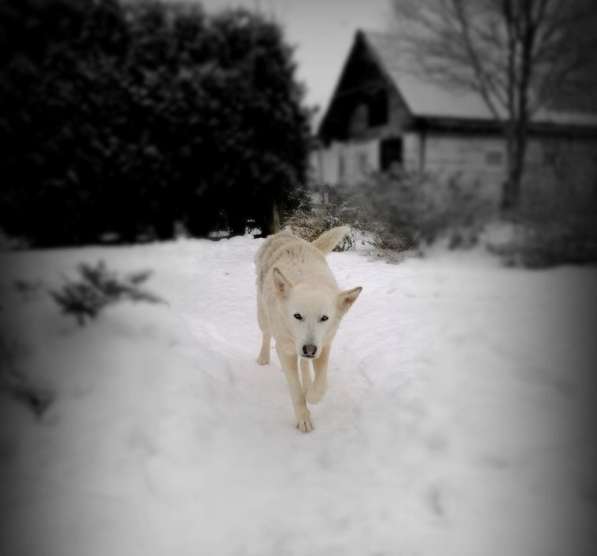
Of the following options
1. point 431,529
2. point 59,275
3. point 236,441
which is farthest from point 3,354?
point 431,529

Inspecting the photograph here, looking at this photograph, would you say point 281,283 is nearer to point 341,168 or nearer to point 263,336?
point 263,336

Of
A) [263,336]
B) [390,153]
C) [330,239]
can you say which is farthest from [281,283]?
[390,153]

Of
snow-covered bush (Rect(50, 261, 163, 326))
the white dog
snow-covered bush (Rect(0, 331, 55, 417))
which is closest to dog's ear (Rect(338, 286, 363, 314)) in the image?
the white dog

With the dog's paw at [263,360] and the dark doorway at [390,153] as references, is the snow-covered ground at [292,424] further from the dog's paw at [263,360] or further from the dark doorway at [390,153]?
the dark doorway at [390,153]

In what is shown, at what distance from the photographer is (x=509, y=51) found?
1.17 meters

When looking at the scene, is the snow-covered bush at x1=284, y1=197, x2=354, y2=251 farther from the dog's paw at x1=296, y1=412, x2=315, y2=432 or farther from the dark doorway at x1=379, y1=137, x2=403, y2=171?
the dog's paw at x1=296, y1=412, x2=315, y2=432

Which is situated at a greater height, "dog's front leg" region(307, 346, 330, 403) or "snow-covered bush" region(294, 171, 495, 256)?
"snow-covered bush" region(294, 171, 495, 256)

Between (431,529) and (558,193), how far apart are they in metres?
1.29

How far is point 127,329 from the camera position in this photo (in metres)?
1.43

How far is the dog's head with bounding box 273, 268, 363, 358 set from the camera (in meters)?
2.32

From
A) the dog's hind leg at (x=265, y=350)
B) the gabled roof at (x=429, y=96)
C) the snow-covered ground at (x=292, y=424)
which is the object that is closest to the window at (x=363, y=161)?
the gabled roof at (x=429, y=96)

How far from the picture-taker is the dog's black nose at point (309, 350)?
2.35 m

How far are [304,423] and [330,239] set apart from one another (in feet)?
2.89

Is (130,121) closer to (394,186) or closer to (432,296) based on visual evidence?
(394,186)
